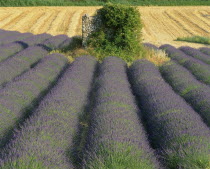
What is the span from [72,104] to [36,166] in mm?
2618

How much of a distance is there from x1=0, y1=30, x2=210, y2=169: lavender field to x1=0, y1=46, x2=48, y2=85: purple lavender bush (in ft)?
0.20

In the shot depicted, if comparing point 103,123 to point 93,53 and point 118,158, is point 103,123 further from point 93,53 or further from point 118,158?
Answer: point 93,53

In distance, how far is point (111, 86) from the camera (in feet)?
22.5

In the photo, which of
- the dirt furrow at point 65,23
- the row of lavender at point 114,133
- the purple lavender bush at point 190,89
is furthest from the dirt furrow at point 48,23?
the row of lavender at point 114,133

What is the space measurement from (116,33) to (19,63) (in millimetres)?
4509

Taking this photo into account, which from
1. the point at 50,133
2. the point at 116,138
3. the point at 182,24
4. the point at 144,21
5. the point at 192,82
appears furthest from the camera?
the point at 144,21

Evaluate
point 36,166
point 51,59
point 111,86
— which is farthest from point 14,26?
point 36,166

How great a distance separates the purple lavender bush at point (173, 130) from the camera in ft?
12.6

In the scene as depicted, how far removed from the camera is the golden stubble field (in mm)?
23781

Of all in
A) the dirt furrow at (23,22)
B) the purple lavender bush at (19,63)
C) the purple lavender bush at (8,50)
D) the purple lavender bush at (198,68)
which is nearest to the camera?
the purple lavender bush at (19,63)

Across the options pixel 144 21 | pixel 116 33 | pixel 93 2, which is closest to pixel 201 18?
pixel 144 21

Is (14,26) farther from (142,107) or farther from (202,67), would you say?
(142,107)

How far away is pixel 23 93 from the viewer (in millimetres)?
6484

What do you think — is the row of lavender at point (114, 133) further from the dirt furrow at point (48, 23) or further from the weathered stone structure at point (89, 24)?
the dirt furrow at point (48, 23)
